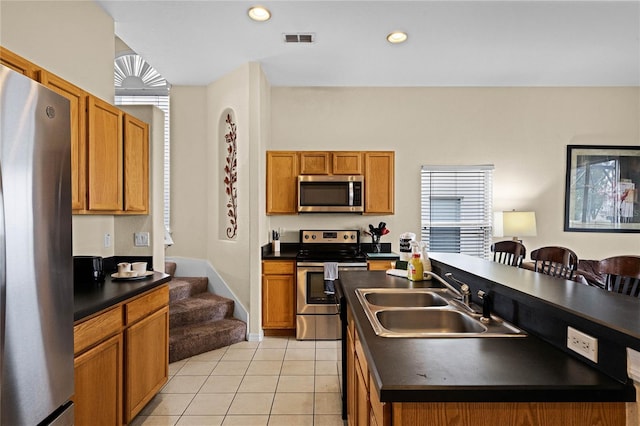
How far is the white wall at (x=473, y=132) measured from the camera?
454 cm

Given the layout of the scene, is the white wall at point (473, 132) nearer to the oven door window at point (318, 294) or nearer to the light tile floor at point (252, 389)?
the oven door window at point (318, 294)

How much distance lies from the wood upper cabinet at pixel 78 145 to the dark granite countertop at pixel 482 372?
6.23 feet

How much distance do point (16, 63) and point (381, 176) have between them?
3348 mm

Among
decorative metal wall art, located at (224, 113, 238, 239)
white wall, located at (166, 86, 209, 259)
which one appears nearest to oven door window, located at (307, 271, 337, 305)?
decorative metal wall art, located at (224, 113, 238, 239)

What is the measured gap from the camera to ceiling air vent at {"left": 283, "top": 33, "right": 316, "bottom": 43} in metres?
3.21

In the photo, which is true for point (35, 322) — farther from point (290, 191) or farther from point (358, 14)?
point (290, 191)

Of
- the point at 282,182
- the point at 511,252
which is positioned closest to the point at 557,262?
the point at 511,252

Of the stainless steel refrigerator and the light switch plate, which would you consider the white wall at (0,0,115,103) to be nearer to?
the stainless steel refrigerator

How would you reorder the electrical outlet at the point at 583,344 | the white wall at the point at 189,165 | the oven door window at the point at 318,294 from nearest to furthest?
1. the electrical outlet at the point at 583,344
2. the oven door window at the point at 318,294
3. the white wall at the point at 189,165

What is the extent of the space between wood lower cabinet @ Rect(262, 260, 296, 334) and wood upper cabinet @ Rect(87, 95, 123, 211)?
1.82 m

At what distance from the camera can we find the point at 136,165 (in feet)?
9.02

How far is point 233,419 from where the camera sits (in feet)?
7.74

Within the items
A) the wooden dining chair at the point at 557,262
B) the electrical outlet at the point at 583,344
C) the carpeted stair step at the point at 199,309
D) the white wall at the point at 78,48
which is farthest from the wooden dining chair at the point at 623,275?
the carpeted stair step at the point at 199,309

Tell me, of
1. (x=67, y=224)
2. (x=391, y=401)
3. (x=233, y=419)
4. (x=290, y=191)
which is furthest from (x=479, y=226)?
(x=67, y=224)
